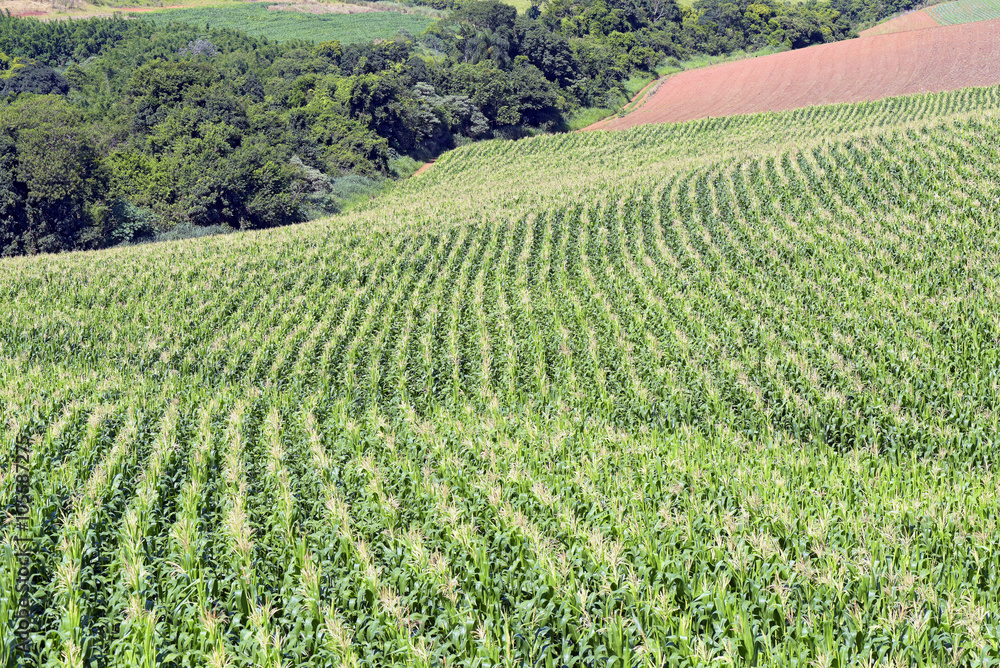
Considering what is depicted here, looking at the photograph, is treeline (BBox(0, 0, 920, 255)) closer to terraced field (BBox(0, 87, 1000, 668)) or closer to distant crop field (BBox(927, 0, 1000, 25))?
distant crop field (BBox(927, 0, 1000, 25))

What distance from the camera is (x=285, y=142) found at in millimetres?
56125

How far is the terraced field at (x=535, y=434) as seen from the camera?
19.3 feet

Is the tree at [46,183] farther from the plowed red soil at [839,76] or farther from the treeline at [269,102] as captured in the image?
the plowed red soil at [839,76]

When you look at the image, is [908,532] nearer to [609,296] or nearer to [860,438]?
[860,438]

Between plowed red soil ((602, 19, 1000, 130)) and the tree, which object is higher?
plowed red soil ((602, 19, 1000, 130))

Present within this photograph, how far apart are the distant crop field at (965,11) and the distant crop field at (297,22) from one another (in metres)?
90.3

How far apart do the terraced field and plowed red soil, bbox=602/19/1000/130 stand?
4588 centimetres

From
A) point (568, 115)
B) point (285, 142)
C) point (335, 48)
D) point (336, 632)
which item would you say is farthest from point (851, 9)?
Result: point (336, 632)

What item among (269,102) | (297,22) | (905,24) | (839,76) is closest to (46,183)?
(269,102)

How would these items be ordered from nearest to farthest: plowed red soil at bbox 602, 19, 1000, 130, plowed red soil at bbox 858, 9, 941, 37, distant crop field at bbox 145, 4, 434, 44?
plowed red soil at bbox 602, 19, 1000, 130 < plowed red soil at bbox 858, 9, 941, 37 < distant crop field at bbox 145, 4, 434, 44

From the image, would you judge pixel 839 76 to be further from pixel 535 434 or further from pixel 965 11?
pixel 535 434

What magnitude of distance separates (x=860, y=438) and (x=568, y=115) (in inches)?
2954

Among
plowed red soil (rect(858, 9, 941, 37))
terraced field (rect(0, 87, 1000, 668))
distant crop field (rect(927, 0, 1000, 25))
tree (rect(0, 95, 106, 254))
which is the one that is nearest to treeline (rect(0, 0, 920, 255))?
tree (rect(0, 95, 106, 254))

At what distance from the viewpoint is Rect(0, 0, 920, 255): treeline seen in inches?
1676
